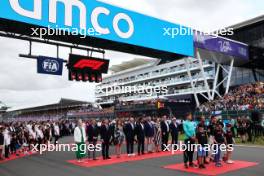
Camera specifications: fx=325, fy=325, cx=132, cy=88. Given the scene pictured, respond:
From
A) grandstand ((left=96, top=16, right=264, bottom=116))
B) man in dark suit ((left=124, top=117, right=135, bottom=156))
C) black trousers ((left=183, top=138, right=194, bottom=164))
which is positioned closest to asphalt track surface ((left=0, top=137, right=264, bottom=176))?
black trousers ((left=183, top=138, right=194, bottom=164))

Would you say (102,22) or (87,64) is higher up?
(102,22)

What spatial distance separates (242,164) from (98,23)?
26.6 ft

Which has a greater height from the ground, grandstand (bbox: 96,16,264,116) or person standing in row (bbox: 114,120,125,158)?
grandstand (bbox: 96,16,264,116)

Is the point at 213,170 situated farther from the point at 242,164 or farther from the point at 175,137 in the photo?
the point at 175,137

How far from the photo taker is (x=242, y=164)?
11.6 meters

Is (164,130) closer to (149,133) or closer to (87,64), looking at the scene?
(149,133)

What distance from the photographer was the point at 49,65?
14453mm

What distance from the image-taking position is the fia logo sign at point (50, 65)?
14398 mm

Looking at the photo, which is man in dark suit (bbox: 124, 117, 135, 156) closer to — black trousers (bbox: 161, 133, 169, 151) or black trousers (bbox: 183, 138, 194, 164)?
black trousers (bbox: 161, 133, 169, 151)

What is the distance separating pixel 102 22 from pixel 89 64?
7.36 ft

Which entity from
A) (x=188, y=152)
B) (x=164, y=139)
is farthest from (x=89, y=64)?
(x=188, y=152)

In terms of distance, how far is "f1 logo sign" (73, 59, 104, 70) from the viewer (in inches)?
592

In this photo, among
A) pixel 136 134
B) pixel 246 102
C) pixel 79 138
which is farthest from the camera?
pixel 246 102

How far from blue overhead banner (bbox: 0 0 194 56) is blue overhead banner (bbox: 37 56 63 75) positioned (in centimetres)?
206
